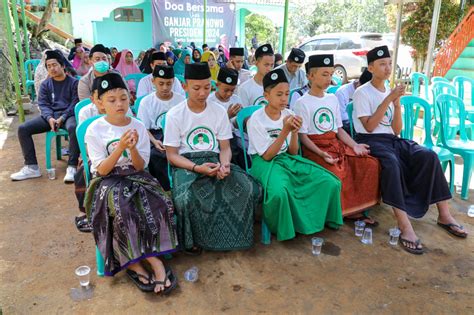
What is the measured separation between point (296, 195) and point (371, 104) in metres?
1.20

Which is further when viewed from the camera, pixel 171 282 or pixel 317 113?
pixel 317 113

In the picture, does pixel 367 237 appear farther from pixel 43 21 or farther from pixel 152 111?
pixel 43 21

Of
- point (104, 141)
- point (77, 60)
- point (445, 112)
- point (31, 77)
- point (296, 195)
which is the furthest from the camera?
point (31, 77)

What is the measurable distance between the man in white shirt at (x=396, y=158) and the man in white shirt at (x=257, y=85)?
3.44 ft

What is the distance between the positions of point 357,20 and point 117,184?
127 feet

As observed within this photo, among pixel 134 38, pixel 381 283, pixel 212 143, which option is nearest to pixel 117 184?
pixel 212 143

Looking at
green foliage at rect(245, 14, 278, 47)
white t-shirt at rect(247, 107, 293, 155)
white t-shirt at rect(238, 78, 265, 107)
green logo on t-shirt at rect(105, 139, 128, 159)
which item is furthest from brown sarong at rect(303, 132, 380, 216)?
green foliage at rect(245, 14, 278, 47)

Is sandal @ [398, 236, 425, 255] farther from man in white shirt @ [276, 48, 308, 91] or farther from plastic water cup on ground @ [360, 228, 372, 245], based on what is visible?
man in white shirt @ [276, 48, 308, 91]

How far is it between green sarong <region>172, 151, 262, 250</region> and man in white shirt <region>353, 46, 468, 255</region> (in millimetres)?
1232

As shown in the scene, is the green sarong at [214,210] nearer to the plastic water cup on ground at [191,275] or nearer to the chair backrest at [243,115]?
the plastic water cup on ground at [191,275]

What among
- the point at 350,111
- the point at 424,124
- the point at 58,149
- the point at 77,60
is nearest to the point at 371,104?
the point at 350,111

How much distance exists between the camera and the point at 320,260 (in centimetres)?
291

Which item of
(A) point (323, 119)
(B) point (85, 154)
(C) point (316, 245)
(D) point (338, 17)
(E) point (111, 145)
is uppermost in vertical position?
(D) point (338, 17)

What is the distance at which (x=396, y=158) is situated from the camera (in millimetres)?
3357
